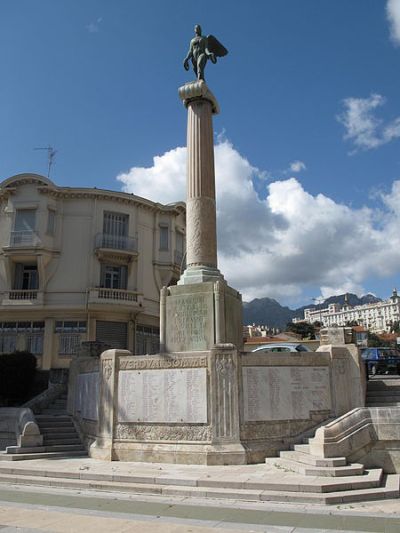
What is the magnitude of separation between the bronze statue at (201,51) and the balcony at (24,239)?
1795cm

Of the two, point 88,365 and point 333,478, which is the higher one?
point 88,365

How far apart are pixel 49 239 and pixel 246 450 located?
2298cm

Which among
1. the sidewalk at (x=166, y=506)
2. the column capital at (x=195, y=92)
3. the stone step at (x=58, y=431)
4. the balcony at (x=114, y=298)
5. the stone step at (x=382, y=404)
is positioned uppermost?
the column capital at (x=195, y=92)

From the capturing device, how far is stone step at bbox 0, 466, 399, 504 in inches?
325

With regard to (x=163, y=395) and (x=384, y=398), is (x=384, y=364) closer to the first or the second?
(x=384, y=398)

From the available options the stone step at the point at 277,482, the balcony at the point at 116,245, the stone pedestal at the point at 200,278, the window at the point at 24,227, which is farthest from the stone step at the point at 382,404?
the window at the point at 24,227

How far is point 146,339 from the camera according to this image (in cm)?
3266

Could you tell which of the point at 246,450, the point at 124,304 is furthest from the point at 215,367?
the point at 124,304

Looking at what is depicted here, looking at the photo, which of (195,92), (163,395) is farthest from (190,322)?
(195,92)

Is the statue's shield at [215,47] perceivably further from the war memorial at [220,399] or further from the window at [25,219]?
the window at [25,219]

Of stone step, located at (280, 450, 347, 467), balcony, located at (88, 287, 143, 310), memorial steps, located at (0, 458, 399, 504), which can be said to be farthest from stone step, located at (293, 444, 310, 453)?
balcony, located at (88, 287, 143, 310)

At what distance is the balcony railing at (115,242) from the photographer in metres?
31.2

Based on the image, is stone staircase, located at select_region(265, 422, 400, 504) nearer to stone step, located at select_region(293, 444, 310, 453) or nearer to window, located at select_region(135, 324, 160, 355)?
stone step, located at select_region(293, 444, 310, 453)

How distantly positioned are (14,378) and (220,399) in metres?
14.1
